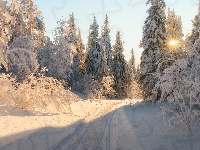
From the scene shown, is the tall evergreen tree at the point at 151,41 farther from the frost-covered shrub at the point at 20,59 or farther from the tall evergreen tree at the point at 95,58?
the tall evergreen tree at the point at 95,58

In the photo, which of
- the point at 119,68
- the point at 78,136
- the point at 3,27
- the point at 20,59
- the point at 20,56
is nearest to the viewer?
the point at 3,27

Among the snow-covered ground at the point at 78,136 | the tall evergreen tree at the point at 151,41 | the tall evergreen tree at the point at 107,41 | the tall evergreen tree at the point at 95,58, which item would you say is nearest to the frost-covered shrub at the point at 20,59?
the snow-covered ground at the point at 78,136

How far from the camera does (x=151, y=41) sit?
26812 millimetres

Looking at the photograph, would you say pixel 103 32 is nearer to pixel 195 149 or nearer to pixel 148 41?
pixel 148 41

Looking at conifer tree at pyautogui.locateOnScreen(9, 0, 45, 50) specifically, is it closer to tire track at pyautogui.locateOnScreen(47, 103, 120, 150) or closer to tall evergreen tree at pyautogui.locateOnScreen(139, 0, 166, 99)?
tall evergreen tree at pyautogui.locateOnScreen(139, 0, 166, 99)

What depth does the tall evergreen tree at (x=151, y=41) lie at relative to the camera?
2630 cm

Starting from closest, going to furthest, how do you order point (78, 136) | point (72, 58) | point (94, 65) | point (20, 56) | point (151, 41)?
point (20, 56) → point (78, 136) → point (151, 41) → point (72, 58) → point (94, 65)

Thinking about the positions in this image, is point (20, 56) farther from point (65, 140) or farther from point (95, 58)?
point (95, 58)

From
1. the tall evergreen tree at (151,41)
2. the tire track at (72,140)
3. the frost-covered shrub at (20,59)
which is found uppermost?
the tall evergreen tree at (151,41)

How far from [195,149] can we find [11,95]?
9.76m

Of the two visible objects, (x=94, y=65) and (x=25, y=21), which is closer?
(x=25, y=21)

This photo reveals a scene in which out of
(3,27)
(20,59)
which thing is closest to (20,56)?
(20,59)

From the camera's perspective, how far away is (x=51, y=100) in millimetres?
15859

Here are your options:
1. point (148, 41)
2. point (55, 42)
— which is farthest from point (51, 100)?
point (55, 42)
